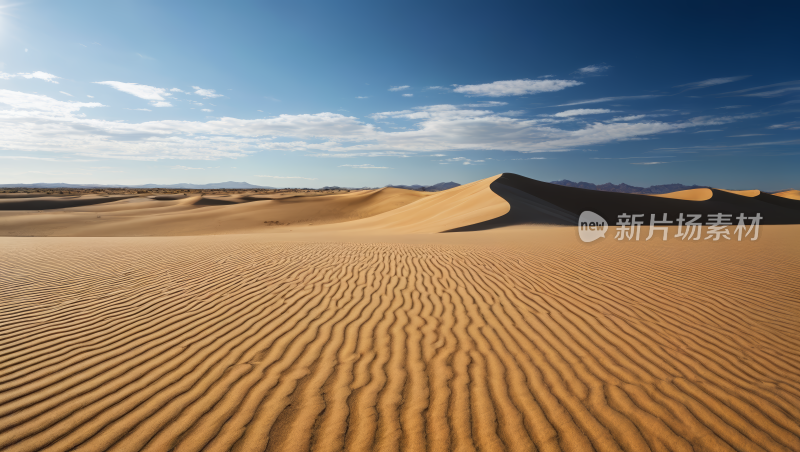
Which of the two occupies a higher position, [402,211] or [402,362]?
[402,211]

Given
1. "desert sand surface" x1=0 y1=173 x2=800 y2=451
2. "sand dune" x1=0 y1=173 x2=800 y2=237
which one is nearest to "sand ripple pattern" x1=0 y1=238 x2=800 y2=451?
"desert sand surface" x1=0 y1=173 x2=800 y2=451

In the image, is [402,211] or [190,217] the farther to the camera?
[190,217]

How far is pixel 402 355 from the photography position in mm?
3760

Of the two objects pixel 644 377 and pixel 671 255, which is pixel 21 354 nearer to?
pixel 644 377

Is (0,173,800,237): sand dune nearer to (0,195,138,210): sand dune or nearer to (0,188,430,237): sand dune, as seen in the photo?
Result: (0,188,430,237): sand dune

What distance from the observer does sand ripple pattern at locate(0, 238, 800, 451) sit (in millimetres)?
2570

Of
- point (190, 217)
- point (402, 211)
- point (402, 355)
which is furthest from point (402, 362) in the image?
point (190, 217)

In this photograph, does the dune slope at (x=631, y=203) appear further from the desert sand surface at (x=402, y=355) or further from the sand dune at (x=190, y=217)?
the desert sand surface at (x=402, y=355)

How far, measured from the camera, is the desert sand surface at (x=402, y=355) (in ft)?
8.48

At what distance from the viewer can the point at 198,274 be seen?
302 inches

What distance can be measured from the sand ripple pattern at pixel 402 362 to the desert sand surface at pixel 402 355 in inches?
0.8

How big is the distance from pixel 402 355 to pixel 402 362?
159 mm

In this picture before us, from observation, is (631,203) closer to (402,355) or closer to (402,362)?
(402,355)

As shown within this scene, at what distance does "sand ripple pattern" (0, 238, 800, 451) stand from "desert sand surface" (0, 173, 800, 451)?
0.02m
